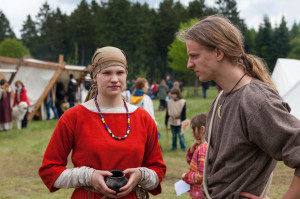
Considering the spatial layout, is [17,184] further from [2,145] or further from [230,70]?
[230,70]

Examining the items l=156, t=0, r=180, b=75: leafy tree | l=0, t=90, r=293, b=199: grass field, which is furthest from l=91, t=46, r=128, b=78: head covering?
l=156, t=0, r=180, b=75: leafy tree

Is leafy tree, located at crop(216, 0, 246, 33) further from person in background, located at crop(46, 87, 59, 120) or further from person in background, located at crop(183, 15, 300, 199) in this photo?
person in background, located at crop(183, 15, 300, 199)

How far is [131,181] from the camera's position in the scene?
2.23 metres

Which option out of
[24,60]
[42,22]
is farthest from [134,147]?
[42,22]

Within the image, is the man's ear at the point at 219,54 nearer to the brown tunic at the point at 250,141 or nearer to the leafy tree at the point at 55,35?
the brown tunic at the point at 250,141

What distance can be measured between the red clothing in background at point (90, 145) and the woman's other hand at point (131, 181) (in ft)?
0.23

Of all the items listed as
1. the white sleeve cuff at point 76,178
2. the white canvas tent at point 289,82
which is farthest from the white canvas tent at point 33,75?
the white sleeve cuff at point 76,178

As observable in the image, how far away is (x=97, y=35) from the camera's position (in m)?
64.9

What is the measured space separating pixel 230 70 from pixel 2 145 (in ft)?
31.7

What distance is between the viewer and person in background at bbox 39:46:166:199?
7.34 feet

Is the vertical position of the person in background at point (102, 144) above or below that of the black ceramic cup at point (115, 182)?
above

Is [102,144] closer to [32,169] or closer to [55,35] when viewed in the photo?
[32,169]

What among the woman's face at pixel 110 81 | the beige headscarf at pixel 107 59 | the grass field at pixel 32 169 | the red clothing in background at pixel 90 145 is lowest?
the grass field at pixel 32 169

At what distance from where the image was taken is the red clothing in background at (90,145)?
226cm
